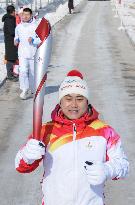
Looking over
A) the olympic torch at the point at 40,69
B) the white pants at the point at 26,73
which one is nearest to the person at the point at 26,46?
the white pants at the point at 26,73

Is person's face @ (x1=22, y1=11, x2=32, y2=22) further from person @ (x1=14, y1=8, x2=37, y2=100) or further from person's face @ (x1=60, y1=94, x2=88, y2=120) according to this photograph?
person's face @ (x1=60, y1=94, x2=88, y2=120)

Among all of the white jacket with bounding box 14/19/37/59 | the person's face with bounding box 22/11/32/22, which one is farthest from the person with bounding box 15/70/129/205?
the white jacket with bounding box 14/19/37/59

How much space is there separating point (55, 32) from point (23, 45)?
55.9 feet

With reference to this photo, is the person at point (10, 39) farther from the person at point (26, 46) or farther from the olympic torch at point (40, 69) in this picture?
the olympic torch at point (40, 69)

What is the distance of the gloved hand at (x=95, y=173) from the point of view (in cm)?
290

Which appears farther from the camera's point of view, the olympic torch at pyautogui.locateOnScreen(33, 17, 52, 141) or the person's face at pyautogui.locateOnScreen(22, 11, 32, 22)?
the person's face at pyautogui.locateOnScreen(22, 11, 32, 22)

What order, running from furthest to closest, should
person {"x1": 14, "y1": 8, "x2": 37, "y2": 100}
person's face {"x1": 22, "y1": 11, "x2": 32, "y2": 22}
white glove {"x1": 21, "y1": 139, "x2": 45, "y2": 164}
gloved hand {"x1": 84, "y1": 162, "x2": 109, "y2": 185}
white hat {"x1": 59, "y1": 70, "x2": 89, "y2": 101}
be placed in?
person {"x1": 14, "y1": 8, "x2": 37, "y2": 100} < person's face {"x1": 22, "y1": 11, "x2": 32, "y2": 22} < white hat {"x1": 59, "y1": 70, "x2": 89, "y2": 101} < white glove {"x1": 21, "y1": 139, "x2": 45, "y2": 164} < gloved hand {"x1": 84, "y1": 162, "x2": 109, "y2": 185}

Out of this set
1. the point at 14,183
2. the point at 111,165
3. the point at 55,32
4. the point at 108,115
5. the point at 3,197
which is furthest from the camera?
the point at 55,32

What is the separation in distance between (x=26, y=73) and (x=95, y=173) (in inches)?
331

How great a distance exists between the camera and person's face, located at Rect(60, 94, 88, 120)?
3285mm

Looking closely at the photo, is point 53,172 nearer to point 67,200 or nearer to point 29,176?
point 67,200

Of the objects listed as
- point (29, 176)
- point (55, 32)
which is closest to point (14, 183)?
point (29, 176)

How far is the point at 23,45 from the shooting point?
1080cm

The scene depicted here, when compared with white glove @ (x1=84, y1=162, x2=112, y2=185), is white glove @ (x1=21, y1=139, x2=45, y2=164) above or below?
above
